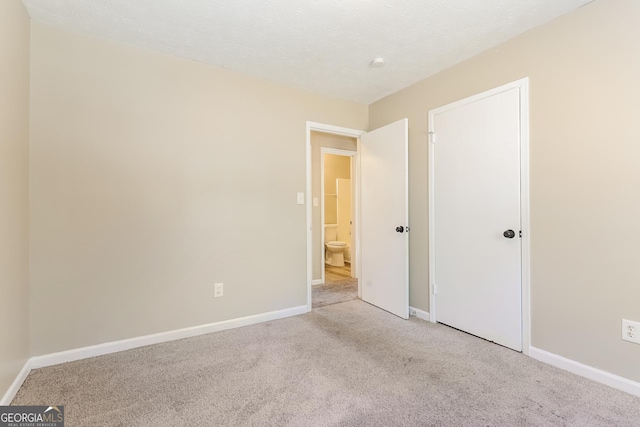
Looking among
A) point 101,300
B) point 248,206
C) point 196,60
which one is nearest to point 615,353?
point 248,206

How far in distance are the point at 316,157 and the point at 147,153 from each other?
237cm

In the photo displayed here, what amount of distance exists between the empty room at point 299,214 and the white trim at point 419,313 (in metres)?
0.03

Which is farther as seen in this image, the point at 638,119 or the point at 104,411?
the point at 638,119

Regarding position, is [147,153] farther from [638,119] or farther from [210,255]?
[638,119]

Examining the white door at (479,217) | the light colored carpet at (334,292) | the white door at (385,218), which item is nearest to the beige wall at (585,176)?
the white door at (479,217)

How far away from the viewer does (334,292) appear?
383 centimetres

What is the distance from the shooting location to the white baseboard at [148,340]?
1.99 m

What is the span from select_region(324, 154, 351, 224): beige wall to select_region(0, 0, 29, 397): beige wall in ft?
15.1

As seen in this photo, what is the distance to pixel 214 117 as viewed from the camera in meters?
2.58

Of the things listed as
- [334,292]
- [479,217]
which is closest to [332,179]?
[334,292]

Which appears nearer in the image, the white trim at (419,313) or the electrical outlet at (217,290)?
the electrical outlet at (217,290)

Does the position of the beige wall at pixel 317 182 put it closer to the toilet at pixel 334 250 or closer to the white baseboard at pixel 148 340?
the toilet at pixel 334 250

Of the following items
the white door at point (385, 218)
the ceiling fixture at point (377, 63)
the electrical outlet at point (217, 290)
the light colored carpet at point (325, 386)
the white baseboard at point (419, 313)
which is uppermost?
the ceiling fixture at point (377, 63)

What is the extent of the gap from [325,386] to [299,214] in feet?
5.58
